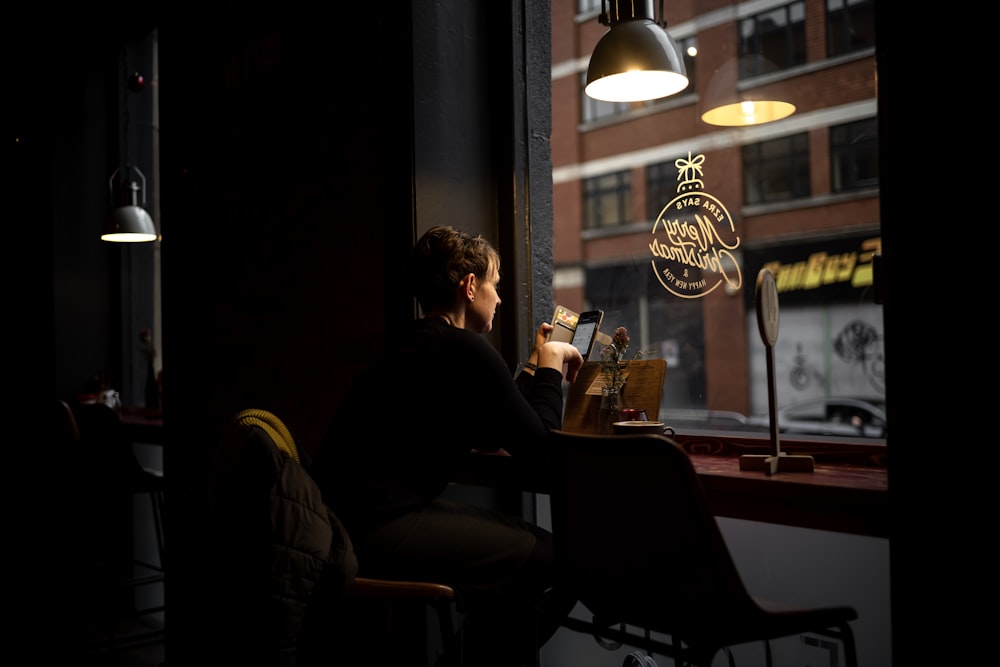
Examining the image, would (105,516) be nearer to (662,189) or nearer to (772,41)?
(662,189)

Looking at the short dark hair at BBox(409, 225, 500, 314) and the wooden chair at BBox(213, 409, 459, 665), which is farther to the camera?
the short dark hair at BBox(409, 225, 500, 314)

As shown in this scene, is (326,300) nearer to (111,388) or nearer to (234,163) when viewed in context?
(234,163)

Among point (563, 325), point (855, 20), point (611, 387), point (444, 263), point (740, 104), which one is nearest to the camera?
point (855, 20)

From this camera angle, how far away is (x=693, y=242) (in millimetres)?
2537

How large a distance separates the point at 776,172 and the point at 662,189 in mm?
3393

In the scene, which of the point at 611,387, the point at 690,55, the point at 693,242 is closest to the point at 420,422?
the point at 611,387

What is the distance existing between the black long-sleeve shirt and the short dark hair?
202 millimetres

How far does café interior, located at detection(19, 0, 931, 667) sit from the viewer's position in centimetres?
190

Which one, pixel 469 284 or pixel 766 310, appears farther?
pixel 469 284

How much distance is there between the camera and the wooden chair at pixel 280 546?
1712 mm

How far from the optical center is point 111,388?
193 inches

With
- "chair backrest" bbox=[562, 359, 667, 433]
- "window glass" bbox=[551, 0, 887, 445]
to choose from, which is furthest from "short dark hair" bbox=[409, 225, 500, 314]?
"window glass" bbox=[551, 0, 887, 445]

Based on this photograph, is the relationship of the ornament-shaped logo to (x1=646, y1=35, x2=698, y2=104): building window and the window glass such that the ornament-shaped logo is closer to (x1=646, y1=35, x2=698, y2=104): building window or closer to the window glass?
the window glass

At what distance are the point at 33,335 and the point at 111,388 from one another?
27.7 inches
